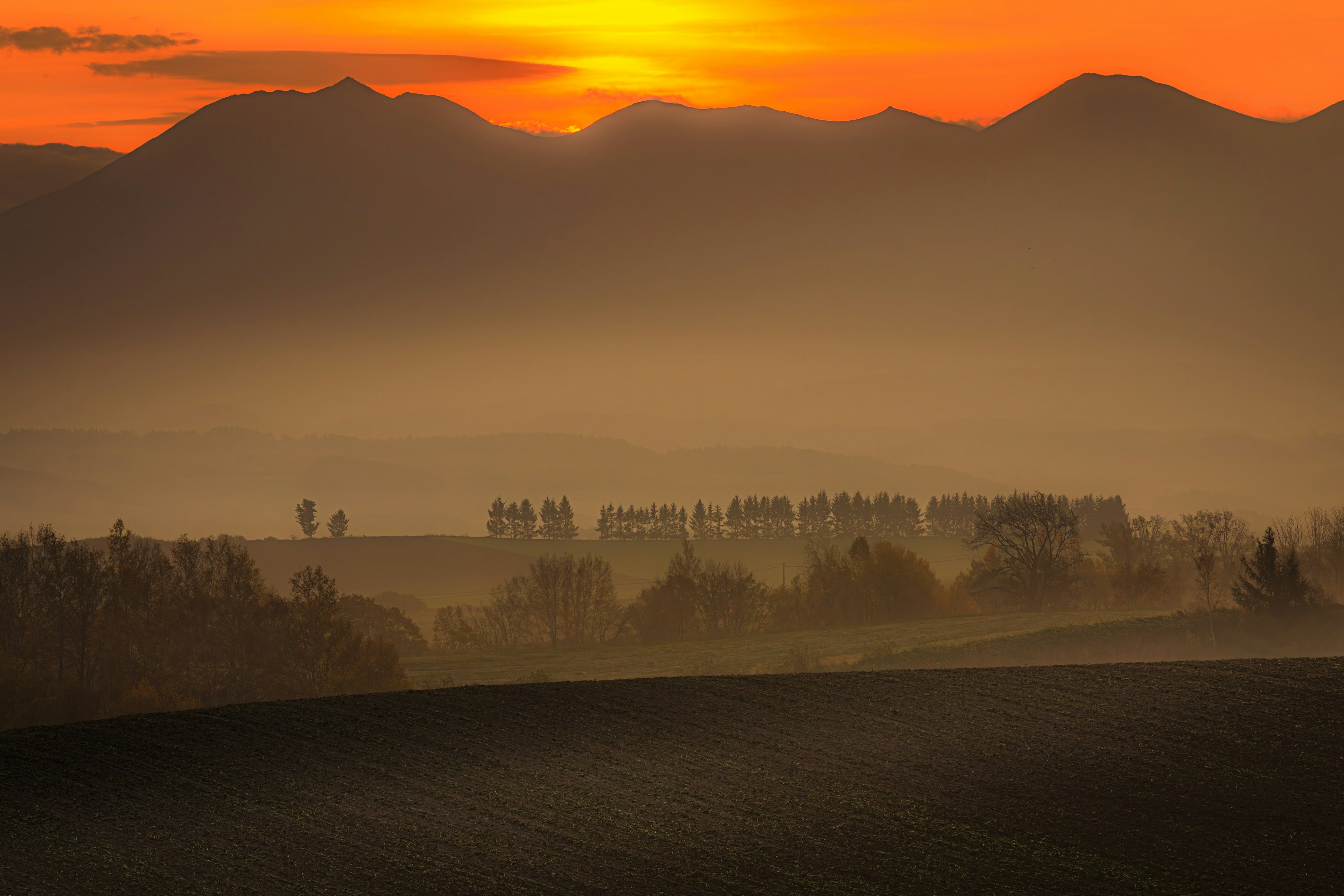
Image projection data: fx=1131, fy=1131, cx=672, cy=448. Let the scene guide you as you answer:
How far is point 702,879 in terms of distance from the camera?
20188 mm

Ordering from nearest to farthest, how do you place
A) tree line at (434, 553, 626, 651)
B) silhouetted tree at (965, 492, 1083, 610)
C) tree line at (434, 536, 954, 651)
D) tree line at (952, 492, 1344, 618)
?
tree line at (952, 492, 1344, 618), silhouetted tree at (965, 492, 1083, 610), tree line at (434, 536, 954, 651), tree line at (434, 553, 626, 651)

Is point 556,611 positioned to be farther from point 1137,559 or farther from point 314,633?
point 1137,559

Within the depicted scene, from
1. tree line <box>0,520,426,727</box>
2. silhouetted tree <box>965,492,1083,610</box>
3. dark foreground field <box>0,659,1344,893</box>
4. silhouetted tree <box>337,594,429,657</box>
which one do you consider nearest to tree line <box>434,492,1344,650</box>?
silhouetted tree <box>965,492,1083,610</box>

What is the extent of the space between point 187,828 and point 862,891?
1400cm

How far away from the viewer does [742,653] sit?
75.6 metres

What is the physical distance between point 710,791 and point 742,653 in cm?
5068

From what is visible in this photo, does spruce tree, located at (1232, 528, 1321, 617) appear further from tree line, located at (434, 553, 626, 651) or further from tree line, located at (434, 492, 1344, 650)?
tree line, located at (434, 553, 626, 651)

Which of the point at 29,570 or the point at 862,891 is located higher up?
the point at 29,570

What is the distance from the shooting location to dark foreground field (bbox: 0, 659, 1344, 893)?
20.6 metres

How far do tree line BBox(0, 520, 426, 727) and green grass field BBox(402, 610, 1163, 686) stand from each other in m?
6.12

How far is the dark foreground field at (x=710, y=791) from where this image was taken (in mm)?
20609

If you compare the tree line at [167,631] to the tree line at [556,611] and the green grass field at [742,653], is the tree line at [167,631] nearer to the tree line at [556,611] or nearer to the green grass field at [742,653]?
the green grass field at [742,653]

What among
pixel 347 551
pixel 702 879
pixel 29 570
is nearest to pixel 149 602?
pixel 29 570

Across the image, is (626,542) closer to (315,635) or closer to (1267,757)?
(315,635)
